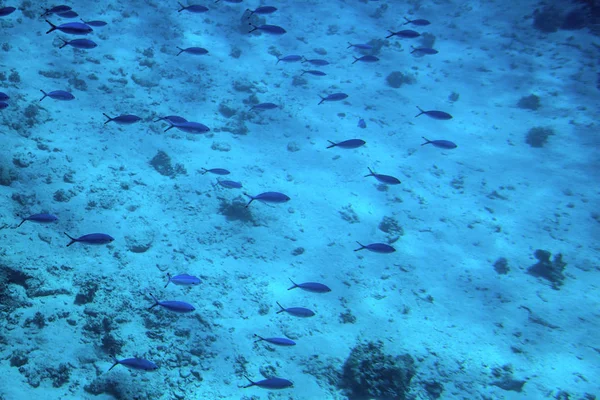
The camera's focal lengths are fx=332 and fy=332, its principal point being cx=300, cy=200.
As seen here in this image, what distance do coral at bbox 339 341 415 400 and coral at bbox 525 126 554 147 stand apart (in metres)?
10.7

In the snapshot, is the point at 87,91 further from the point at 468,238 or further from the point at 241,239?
the point at 468,238

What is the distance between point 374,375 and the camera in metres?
5.43

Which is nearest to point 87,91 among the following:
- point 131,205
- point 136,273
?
point 131,205

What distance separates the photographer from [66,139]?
335 inches

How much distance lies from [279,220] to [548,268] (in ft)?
22.9

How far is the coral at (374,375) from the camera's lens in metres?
5.39

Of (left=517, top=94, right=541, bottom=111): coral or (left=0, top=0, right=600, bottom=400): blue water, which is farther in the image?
(left=517, top=94, right=541, bottom=111): coral

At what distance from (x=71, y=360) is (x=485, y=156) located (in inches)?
503

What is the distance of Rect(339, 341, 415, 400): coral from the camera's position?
212 inches

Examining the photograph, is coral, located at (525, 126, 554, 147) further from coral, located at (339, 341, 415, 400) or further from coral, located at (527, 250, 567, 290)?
coral, located at (339, 341, 415, 400)

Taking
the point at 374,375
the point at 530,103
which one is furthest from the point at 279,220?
the point at 530,103

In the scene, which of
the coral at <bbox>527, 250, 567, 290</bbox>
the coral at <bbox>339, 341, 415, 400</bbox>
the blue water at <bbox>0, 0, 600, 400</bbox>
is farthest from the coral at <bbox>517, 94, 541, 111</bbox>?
the coral at <bbox>339, 341, 415, 400</bbox>

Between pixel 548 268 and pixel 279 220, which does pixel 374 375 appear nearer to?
pixel 279 220

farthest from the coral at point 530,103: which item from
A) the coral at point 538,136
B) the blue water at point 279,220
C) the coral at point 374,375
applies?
the coral at point 374,375
